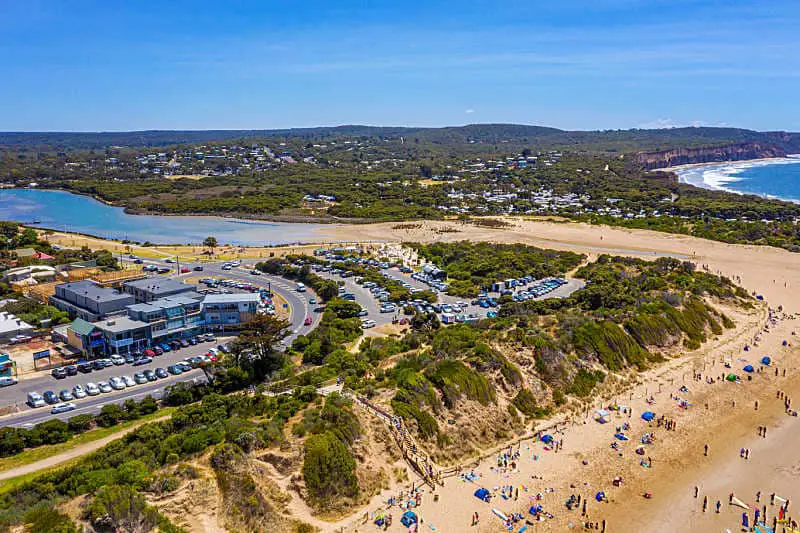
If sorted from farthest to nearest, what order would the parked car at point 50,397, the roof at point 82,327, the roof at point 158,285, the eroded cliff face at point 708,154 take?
the eroded cliff face at point 708,154, the roof at point 158,285, the roof at point 82,327, the parked car at point 50,397

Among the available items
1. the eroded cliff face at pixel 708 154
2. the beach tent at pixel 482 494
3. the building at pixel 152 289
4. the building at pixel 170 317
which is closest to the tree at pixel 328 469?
the beach tent at pixel 482 494

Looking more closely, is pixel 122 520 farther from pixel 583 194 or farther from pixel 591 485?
pixel 583 194

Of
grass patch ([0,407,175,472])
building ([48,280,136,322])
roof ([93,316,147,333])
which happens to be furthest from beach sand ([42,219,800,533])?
building ([48,280,136,322])

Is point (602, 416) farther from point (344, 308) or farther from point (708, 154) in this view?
point (708, 154)

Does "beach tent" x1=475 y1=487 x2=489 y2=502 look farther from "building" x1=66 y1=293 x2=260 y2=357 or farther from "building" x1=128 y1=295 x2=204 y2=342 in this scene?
"building" x1=128 y1=295 x2=204 y2=342

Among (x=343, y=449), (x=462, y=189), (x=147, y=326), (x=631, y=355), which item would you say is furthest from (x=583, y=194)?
(x=343, y=449)

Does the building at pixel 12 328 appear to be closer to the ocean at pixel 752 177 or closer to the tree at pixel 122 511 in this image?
the tree at pixel 122 511
